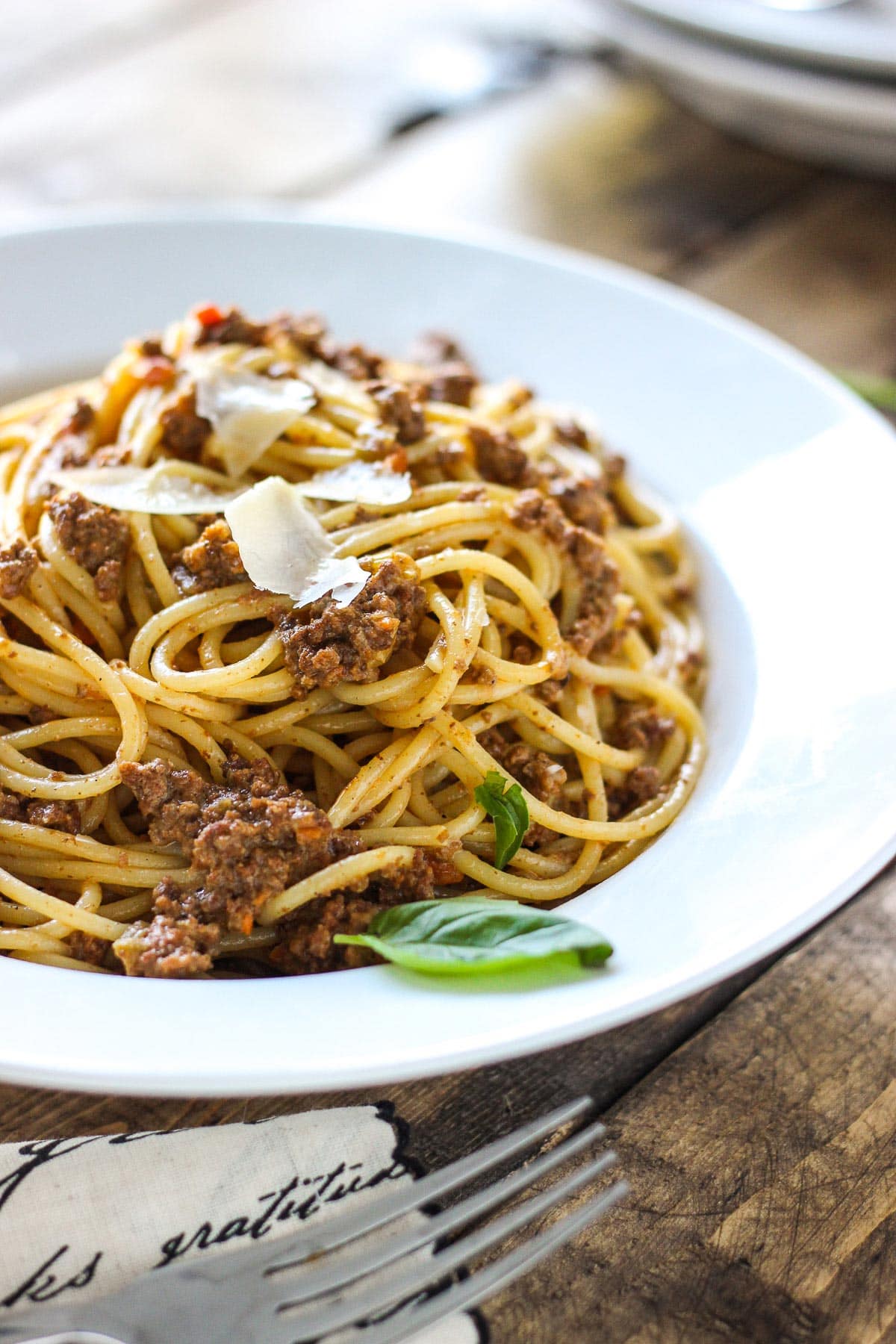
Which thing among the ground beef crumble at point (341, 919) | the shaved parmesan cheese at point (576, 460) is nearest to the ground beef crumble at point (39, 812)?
the ground beef crumble at point (341, 919)

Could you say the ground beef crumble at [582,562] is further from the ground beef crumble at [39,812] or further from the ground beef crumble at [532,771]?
the ground beef crumble at [39,812]

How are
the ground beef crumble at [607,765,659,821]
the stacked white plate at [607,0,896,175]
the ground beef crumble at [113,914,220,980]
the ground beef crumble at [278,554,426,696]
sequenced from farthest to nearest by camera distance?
1. the stacked white plate at [607,0,896,175]
2. the ground beef crumble at [607,765,659,821]
3. the ground beef crumble at [278,554,426,696]
4. the ground beef crumble at [113,914,220,980]

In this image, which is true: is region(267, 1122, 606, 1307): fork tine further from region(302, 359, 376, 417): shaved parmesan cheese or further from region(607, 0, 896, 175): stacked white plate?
region(607, 0, 896, 175): stacked white plate

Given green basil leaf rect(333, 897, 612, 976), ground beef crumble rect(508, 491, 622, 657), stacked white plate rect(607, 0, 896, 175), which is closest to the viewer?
green basil leaf rect(333, 897, 612, 976)

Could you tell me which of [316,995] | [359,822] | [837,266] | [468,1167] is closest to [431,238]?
[837,266]

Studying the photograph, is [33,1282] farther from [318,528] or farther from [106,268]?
[106,268]

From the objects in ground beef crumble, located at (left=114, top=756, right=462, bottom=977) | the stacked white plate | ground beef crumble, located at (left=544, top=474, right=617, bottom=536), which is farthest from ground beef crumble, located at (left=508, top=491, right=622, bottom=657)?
the stacked white plate

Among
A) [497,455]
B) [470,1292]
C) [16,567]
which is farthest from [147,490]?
[470,1292]
